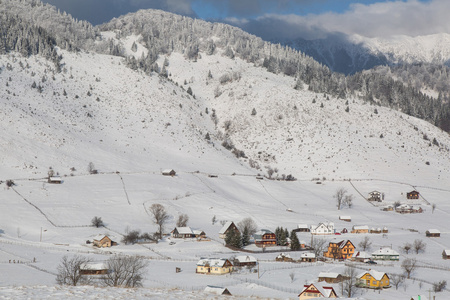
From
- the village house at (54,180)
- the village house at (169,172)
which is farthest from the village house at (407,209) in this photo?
the village house at (54,180)

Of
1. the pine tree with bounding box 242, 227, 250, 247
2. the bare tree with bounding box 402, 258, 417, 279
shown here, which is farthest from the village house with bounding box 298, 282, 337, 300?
the pine tree with bounding box 242, 227, 250, 247

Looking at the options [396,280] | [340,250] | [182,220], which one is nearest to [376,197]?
[340,250]

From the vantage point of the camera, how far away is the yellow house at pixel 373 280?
5662 centimetres

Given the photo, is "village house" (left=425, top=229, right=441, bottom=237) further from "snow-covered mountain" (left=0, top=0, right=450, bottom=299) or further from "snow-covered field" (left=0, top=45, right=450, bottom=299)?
"snow-covered mountain" (left=0, top=0, right=450, bottom=299)

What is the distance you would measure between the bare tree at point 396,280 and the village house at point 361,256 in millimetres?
12638

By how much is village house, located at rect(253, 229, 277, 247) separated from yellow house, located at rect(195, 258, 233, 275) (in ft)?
79.1

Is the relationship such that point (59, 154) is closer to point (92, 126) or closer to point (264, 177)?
point (92, 126)

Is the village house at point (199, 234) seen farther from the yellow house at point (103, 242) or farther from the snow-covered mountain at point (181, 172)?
the yellow house at point (103, 242)

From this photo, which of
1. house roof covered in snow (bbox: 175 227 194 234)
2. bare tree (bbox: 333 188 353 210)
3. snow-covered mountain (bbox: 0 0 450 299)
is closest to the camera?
snow-covered mountain (bbox: 0 0 450 299)

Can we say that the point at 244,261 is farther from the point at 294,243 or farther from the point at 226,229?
the point at 226,229

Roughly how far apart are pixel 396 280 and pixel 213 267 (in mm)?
24130

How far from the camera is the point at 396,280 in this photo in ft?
195

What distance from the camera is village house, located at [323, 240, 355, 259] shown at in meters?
79.4

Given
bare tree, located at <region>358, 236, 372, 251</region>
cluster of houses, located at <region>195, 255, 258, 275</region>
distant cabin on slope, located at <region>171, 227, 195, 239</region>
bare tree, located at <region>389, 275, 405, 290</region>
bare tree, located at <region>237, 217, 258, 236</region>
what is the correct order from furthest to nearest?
bare tree, located at <region>237, 217, 258, 236</region> < distant cabin on slope, located at <region>171, 227, 195, 239</region> < bare tree, located at <region>358, 236, 372, 251</region> < cluster of houses, located at <region>195, 255, 258, 275</region> < bare tree, located at <region>389, 275, 405, 290</region>
